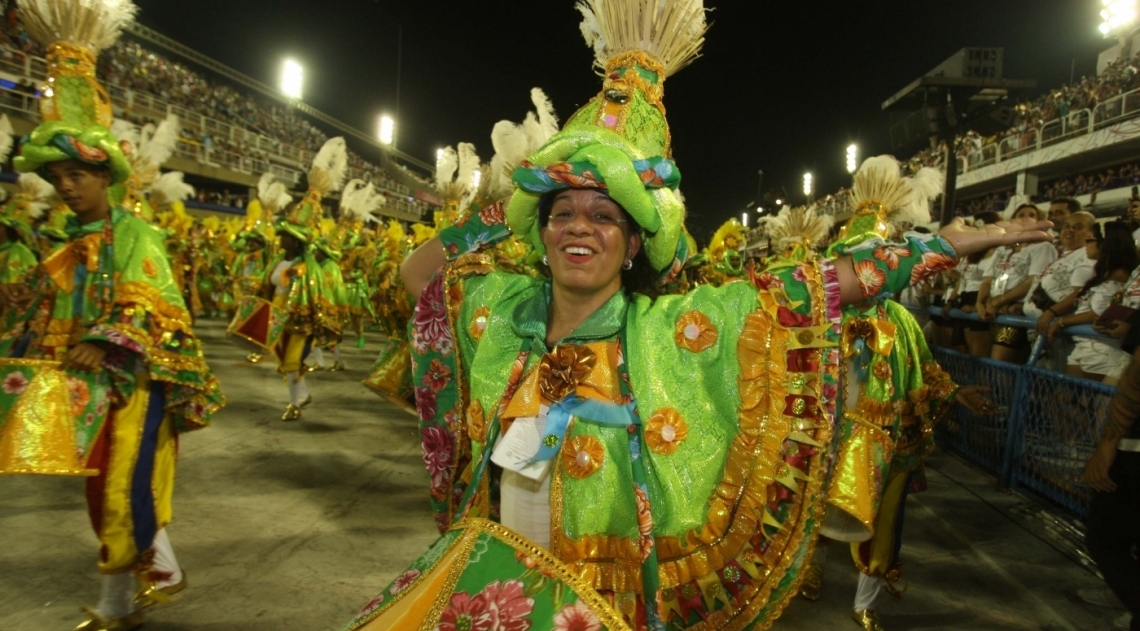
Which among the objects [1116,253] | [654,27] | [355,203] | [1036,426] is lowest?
[1036,426]

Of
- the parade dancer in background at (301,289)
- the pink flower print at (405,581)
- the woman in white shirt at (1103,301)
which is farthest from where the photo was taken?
the parade dancer in background at (301,289)

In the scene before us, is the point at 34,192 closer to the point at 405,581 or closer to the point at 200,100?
the point at 405,581

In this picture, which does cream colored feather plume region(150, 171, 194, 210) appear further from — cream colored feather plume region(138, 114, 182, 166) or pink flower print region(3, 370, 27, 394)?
pink flower print region(3, 370, 27, 394)

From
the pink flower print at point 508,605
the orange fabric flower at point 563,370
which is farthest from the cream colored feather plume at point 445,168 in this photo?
the pink flower print at point 508,605

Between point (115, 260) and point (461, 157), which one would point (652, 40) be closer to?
point (115, 260)

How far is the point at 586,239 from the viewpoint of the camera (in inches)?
71.6

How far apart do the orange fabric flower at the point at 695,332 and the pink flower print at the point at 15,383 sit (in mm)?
2947

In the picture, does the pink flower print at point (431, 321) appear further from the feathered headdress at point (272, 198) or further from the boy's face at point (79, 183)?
the feathered headdress at point (272, 198)

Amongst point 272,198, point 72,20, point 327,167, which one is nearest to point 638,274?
point 72,20

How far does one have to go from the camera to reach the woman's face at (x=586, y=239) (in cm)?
182

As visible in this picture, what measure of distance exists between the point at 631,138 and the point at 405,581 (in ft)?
4.41

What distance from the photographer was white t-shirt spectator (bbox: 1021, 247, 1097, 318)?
5.65m

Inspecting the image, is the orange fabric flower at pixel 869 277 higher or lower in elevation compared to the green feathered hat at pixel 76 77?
lower

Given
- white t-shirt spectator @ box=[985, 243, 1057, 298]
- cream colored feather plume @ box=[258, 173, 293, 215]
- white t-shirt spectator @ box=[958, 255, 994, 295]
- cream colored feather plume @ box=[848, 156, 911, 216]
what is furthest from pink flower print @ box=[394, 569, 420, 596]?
cream colored feather plume @ box=[258, 173, 293, 215]
